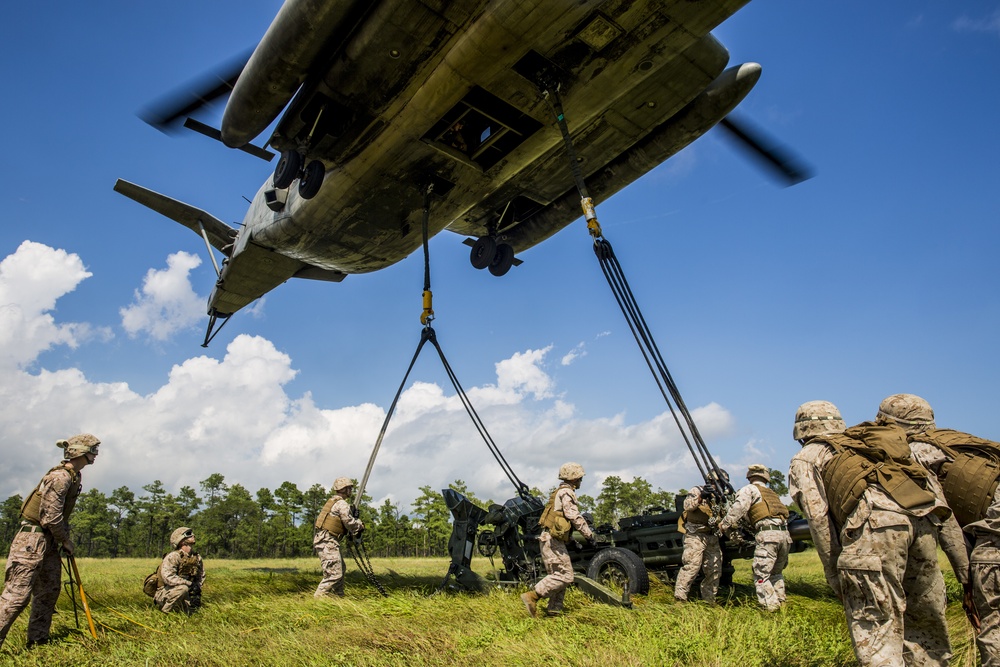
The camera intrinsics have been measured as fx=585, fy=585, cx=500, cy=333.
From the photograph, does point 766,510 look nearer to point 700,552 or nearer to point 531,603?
point 700,552

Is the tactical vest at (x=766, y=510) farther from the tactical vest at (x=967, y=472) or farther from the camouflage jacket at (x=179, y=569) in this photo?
the camouflage jacket at (x=179, y=569)

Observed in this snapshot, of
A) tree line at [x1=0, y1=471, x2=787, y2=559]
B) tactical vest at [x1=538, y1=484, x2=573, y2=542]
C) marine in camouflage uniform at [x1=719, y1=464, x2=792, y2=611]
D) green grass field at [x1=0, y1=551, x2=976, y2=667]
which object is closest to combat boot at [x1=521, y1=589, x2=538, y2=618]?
green grass field at [x1=0, y1=551, x2=976, y2=667]

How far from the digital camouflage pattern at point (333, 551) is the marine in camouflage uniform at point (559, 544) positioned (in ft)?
9.39

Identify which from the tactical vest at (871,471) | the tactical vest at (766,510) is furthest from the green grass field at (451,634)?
the tactical vest at (871,471)

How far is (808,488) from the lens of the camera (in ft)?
11.5

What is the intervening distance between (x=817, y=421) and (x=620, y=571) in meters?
4.49

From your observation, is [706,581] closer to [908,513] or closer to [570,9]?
[908,513]

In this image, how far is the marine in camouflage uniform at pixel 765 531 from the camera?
6.64m

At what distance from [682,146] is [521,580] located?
305 inches

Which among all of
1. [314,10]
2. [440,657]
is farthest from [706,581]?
[314,10]

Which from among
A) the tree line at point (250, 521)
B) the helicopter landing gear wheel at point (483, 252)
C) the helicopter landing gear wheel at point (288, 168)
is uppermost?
the helicopter landing gear wheel at point (288, 168)

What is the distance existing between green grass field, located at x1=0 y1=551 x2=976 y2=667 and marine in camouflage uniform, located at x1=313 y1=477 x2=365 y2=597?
45 centimetres

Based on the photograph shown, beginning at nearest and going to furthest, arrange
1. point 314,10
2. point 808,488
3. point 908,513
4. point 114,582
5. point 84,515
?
point 908,513 < point 808,488 < point 314,10 < point 114,582 < point 84,515

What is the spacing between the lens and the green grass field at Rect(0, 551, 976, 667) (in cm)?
412
